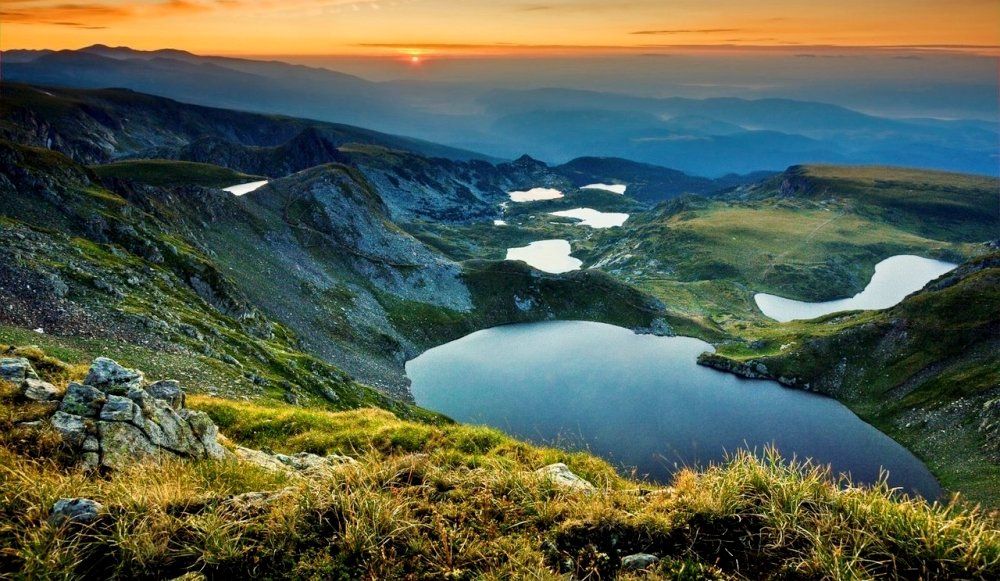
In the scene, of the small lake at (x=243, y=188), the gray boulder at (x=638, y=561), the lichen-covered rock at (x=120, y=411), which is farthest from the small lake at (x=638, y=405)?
the small lake at (x=243, y=188)

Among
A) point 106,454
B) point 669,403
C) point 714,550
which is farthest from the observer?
point 669,403

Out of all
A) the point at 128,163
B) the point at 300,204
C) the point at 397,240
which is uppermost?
the point at 128,163

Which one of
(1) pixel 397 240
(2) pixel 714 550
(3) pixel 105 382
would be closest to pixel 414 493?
(2) pixel 714 550

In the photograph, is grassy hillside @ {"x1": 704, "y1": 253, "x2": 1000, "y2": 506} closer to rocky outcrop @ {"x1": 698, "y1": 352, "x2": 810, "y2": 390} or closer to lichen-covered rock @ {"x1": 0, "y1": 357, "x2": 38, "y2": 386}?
rocky outcrop @ {"x1": 698, "y1": 352, "x2": 810, "y2": 390}

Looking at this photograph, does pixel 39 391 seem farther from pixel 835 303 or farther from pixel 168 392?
pixel 835 303

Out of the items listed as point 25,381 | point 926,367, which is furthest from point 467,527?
point 926,367

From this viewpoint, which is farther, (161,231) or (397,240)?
(397,240)

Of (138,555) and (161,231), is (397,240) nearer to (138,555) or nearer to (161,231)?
(161,231)
